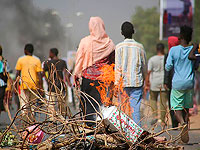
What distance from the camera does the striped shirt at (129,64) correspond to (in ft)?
23.3

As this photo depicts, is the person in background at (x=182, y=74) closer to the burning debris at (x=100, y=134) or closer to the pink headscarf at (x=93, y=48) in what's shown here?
the pink headscarf at (x=93, y=48)

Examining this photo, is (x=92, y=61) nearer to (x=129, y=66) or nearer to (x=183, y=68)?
(x=129, y=66)

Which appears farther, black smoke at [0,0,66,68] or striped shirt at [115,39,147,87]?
black smoke at [0,0,66,68]

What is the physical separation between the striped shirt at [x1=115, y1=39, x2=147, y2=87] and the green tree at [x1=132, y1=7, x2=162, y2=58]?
36.7 metres

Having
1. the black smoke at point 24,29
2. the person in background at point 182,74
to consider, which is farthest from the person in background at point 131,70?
the black smoke at point 24,29

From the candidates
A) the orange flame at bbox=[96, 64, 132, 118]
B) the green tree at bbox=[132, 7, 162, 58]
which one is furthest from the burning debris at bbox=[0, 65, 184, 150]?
the green tree at bbox=[132, 7, 162, 58]

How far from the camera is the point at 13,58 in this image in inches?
1144

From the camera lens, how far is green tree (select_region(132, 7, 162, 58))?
4639 centimetres

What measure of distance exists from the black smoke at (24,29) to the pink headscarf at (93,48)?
20852mm

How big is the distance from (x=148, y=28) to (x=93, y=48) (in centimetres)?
4089

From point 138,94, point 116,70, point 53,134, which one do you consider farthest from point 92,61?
point 53,134

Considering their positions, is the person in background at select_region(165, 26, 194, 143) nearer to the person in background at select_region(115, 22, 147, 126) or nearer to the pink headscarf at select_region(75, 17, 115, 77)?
the person in background at select_region(115, 22, 147, 126)

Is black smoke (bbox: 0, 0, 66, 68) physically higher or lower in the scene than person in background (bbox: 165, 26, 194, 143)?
higher

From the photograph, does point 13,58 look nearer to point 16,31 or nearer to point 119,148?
point 16,31
